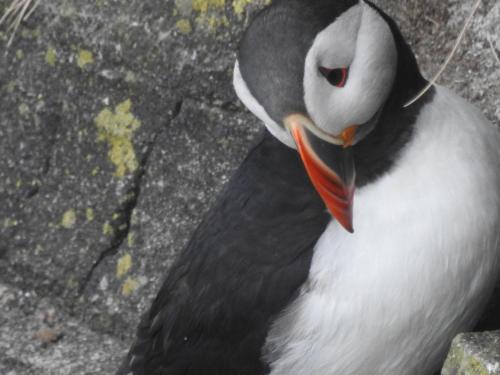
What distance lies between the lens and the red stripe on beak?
6.98 feet

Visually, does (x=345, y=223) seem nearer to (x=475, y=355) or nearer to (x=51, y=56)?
(x=475, y=355)

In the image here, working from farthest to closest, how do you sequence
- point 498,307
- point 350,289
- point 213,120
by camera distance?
point 213,120, point 498,307, point 350,289

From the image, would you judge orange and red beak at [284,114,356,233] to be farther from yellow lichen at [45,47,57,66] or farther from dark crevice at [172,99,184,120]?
yellow lichen at [45,47,57,66]

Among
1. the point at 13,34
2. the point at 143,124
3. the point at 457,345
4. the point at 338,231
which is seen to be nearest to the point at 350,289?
the point at 338,231

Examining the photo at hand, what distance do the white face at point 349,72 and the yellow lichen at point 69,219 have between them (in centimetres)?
120

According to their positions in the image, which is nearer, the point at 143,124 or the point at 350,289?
the point at 350,289

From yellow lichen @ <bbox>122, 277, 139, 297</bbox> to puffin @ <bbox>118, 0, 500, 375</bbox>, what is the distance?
61 cm

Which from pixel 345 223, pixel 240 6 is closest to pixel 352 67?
pixel 345 223

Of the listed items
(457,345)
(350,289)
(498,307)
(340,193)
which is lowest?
(498,307)

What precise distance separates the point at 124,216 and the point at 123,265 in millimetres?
138

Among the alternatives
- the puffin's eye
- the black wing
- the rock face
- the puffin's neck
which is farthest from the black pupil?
the rock face

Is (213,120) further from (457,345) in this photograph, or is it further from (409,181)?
(457,345)

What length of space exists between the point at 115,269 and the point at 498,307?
1.09m

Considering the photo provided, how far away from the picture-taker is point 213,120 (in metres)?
3.12
